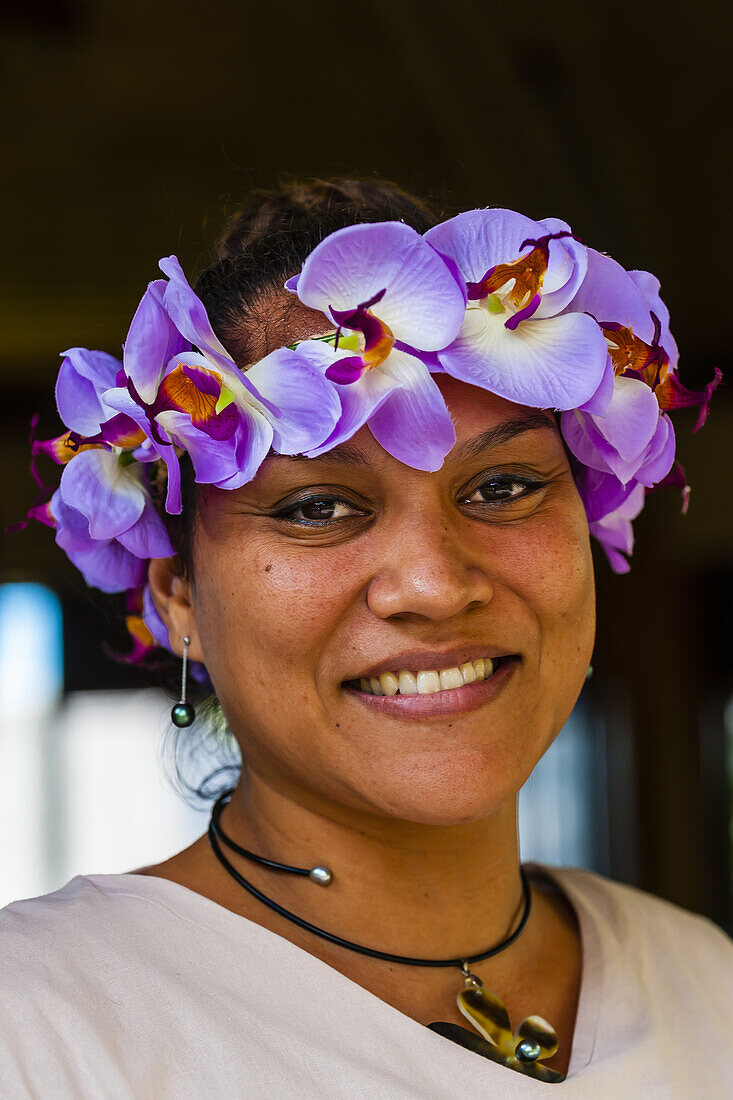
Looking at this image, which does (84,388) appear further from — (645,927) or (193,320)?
(645,927)

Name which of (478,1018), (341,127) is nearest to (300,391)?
(478,1018)

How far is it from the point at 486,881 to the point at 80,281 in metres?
3.53

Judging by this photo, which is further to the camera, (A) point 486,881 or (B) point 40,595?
(B) point 40,595

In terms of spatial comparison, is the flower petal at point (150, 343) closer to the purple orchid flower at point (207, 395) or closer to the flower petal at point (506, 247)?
the purple orchid flower at point (207, 395)

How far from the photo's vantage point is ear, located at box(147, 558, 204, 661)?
1.52 metres

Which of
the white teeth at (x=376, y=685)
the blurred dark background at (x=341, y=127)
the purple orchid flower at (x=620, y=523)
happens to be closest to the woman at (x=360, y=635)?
the white teeth at (x=376, y=685)

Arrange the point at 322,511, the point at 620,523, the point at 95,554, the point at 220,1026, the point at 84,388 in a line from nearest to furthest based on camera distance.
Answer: the point at 220,1026
the point at 322,511
the point at 84,388
the point at 95,554
the point at 620,523

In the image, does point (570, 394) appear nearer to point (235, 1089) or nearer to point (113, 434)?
point (113, 434)

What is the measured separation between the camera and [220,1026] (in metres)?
1.24

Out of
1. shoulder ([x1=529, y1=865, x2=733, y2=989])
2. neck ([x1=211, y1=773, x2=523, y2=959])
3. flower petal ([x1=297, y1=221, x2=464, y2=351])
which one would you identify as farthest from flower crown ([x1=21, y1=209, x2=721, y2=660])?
shoulder ([x1=529, y1=865, x2=733, y2=989])

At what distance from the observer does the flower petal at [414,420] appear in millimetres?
1264

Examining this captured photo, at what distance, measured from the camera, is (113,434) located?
141cm

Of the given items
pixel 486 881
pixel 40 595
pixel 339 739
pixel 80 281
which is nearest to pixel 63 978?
pixel 339 739

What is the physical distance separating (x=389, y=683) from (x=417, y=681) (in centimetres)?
3
